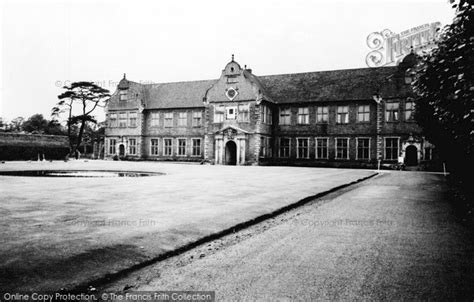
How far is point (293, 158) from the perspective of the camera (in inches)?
1571

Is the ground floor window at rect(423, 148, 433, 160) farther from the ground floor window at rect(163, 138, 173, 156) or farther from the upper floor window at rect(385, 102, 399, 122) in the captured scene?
the ground floor window at rect(163, 138, 173, 156)

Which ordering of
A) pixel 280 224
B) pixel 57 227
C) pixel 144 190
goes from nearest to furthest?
pixel 57 227
pixel 280 224
pixel 144 190

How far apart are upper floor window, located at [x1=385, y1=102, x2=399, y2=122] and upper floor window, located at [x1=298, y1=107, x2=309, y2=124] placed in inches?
307

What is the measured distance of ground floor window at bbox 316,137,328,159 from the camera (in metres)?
38.7

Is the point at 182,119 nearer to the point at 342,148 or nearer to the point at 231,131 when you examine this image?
the point at 231,131

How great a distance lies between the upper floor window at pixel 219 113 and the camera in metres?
41.5

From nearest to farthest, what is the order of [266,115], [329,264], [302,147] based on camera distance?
[329,264]
[302,147]
[266,115]

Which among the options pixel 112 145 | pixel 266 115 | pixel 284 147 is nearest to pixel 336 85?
pixel 266 115

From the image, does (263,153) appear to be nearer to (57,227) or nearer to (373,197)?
(373,197)

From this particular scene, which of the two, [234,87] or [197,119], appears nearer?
[234,87]

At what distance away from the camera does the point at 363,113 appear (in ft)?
123

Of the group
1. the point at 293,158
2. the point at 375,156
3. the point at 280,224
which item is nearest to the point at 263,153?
the point at 293,158

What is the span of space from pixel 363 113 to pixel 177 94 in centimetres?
2234

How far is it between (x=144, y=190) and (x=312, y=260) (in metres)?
7.82
